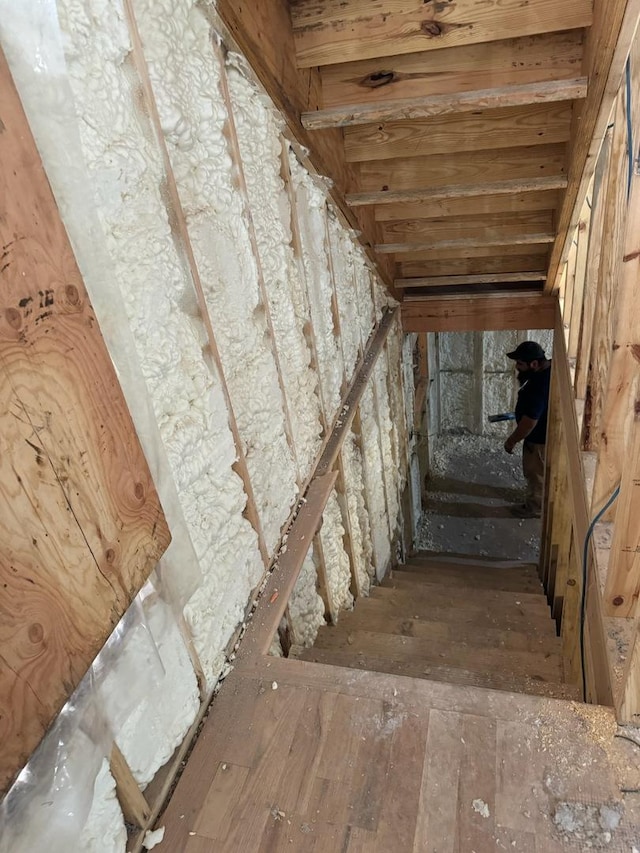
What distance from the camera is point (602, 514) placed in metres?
1.91

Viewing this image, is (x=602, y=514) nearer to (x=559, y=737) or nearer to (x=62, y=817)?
(x=559, y=737)

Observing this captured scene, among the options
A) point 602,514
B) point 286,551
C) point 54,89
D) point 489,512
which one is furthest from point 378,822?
point 489,512

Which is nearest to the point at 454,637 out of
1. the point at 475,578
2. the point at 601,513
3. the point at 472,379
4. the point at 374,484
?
the point at 374,484

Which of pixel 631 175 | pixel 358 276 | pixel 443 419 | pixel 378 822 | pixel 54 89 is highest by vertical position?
pixel 54 89

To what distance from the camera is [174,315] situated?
1374mm

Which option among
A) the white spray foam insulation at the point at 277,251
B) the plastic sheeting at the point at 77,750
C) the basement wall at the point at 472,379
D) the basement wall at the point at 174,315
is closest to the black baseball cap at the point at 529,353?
the basement wall at the point at 472,379

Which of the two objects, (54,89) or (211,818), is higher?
(54,89)

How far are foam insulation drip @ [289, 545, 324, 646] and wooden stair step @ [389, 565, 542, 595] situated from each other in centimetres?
158

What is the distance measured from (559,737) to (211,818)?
974 mm

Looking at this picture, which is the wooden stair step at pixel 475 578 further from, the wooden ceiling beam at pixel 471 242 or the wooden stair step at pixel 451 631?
the wooden ceiling beam at pixel 471 242

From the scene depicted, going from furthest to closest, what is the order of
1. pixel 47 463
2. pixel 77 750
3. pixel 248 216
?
1. pixel 248 216
2. pixel 77 750
3. pixel 47 463

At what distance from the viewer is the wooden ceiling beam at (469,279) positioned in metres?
→ 3.72

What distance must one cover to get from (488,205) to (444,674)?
2.34m

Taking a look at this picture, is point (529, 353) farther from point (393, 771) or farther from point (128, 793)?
point (128, 793)
